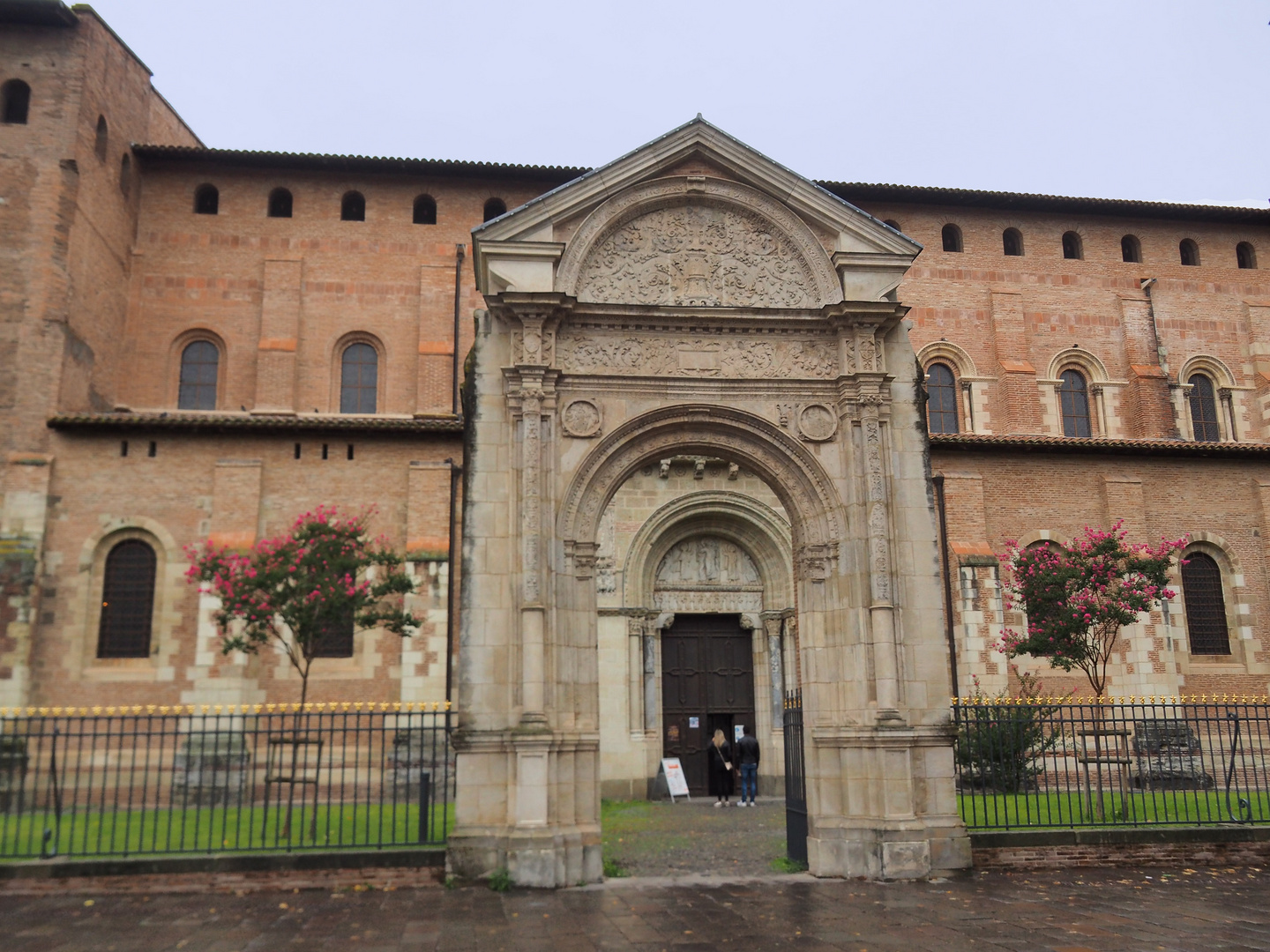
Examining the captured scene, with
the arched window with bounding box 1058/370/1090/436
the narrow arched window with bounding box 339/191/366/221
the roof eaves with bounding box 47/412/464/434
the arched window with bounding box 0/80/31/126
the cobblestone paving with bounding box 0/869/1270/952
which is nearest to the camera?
the cobblestone paving with bounding box 0/869/1270/952

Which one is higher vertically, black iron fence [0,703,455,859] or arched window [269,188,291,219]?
arched window [269,188,291,219]

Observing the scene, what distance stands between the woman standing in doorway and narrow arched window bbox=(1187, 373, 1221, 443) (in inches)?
755

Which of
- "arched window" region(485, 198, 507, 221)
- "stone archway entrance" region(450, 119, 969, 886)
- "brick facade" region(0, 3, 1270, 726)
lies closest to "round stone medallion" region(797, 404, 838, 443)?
"stone archway entrance" region(450, 119, 969, 886)

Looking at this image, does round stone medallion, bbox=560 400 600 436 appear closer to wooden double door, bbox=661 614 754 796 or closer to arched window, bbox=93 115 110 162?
wooden double door, bbox=661 614 754 796

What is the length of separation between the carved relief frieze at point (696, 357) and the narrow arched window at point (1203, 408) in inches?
933

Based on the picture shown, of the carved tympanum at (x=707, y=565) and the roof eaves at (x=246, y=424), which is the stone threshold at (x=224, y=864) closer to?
the roof eaves at (x=246, y=424)

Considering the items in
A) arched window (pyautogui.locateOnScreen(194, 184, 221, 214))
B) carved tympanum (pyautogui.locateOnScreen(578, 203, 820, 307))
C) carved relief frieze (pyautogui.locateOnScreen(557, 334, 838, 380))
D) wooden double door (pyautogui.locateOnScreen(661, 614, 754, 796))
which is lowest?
wooden double door (pyautogui.locateOnScreen(661, 614, 754, 796))

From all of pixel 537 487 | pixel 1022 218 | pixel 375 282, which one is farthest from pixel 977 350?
pixel 537 487

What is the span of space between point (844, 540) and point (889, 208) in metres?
20.4

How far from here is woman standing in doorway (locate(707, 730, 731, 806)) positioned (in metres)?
22.8

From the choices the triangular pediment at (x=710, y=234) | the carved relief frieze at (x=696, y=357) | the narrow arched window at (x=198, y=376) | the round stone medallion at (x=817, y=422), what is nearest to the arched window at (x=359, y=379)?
the narrow arched window at (x=198, y=376)

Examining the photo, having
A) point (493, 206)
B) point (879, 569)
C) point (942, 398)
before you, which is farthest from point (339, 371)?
point (879, 569)

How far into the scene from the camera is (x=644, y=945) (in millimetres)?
9148

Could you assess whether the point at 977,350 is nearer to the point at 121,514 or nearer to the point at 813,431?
the point at 813,431
